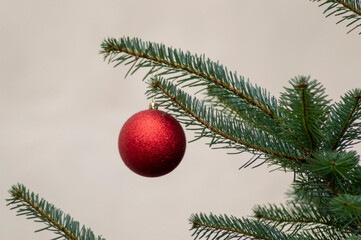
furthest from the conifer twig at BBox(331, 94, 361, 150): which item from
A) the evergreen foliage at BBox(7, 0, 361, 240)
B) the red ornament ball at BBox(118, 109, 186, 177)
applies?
the red ornament ball at BBox(118, 109, 186, 177)

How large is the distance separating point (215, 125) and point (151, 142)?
15cm

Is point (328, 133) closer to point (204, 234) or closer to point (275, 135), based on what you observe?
point (275, 135)

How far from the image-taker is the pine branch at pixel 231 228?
79cm

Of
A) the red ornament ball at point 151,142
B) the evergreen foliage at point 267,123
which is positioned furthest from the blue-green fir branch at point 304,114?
the red ornament ball at point 151,142

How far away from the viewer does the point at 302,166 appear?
2.27 feet

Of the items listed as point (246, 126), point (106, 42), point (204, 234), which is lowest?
point (204, 234)

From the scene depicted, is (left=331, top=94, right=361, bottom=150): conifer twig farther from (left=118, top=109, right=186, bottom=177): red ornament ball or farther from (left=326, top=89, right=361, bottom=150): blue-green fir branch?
(left=118, top=109, right=186, bottom=177): red ornament ball

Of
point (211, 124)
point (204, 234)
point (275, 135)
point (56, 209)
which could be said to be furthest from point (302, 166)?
point (56, 209)

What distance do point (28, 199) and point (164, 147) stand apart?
0.27m

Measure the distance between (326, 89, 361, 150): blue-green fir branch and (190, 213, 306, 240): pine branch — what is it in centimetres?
18

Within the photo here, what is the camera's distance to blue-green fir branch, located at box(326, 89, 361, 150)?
0.64m

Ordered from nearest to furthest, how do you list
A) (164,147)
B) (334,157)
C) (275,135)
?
1. (334,157)
2. (275,135)
3. (164,147)

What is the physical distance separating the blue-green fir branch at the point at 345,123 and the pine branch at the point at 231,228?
0.18 m

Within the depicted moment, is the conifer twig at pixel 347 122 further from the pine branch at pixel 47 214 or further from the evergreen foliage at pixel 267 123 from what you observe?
the pine branch at pixel 47 214
